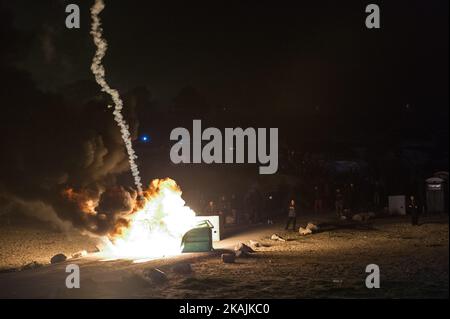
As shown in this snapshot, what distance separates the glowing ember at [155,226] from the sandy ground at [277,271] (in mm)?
1942

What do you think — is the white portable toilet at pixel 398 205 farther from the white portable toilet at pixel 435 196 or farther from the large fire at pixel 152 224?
the large fire at pixel 152 224

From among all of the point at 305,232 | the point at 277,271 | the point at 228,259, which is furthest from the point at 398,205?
the point at 277,271

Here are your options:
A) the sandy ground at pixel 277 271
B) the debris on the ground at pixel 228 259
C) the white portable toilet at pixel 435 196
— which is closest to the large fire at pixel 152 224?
the sandy ground at pixel 277 271

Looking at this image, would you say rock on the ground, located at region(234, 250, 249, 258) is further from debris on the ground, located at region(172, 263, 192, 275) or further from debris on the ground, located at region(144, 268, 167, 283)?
debris on the ground, located at region(144, 268, 167, 283)

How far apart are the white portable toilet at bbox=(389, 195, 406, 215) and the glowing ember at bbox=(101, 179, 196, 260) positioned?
1651cm

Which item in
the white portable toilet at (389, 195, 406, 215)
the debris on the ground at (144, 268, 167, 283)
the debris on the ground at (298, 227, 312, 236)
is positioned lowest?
the debris on the ground at (298, 227, 312, 236)

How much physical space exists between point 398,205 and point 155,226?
18359mm

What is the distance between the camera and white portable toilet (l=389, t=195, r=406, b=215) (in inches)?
1336

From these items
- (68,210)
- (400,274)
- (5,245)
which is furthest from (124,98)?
(400,274)

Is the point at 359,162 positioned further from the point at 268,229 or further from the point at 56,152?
the point at 56,152

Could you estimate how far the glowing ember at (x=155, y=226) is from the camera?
22.9m

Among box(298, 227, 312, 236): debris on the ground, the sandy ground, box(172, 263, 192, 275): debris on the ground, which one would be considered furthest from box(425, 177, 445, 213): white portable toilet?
box(172, 263, 192, 275): debris on the ground

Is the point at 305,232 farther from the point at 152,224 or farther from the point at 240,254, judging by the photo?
the point at 152,224
